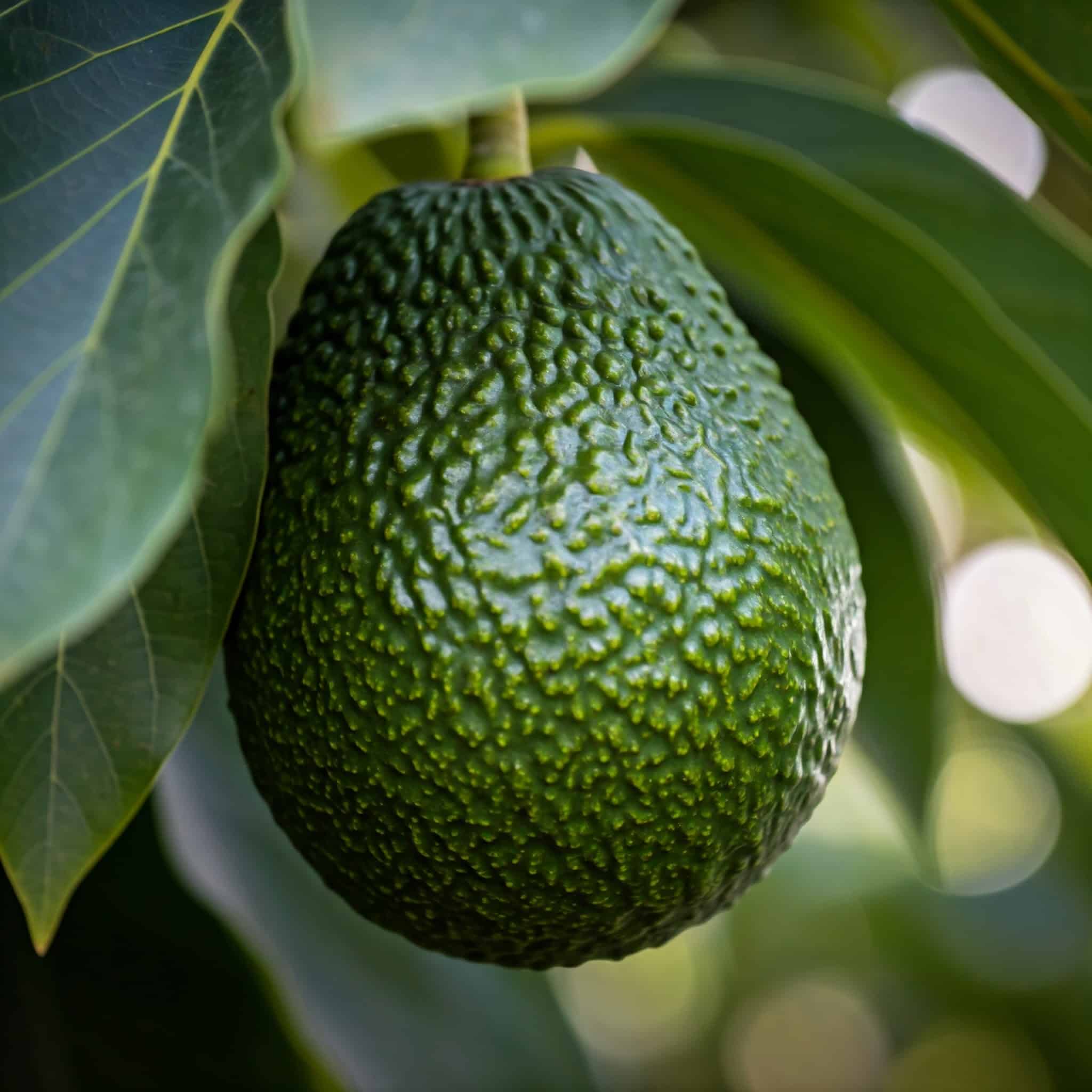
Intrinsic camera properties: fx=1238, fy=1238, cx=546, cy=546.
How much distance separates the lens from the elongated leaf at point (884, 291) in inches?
36.6

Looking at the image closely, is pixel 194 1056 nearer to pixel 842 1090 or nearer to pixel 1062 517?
pixel 1062 517

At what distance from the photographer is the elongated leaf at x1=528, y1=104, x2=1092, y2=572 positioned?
93 cm

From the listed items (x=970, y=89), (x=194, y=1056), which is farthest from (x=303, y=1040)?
(x=970, y=89)

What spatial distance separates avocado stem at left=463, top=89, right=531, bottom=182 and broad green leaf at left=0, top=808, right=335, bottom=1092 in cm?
77

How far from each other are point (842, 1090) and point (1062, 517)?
139 inches

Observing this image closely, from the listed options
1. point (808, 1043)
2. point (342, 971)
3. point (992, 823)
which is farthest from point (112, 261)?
point (808, 1043)

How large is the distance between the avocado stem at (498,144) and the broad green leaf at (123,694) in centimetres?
29

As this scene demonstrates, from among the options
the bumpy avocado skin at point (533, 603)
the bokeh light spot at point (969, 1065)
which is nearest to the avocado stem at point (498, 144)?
the bumpy avocado skin at point (533, 603)

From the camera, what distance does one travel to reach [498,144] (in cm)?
93

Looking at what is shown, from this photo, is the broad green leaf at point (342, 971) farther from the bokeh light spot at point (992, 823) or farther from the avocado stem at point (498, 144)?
the bokeh light spot at point (992, 823)

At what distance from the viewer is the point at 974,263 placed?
3.44ft

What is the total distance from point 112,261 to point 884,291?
0.69m

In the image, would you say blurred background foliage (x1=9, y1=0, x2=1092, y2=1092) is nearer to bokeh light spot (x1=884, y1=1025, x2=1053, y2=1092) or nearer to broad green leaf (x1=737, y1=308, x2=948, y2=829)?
broad green leaf (x1=737, y1=308, x2=948, y2=829)

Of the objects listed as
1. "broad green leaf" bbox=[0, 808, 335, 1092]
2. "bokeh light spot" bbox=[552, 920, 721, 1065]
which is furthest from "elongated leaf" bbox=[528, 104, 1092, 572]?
"bokeh light spot" bbox=[552, 920, 721, 1065]
